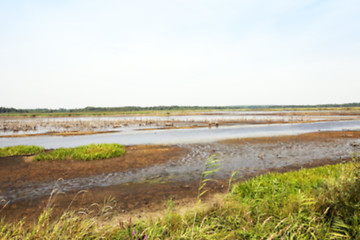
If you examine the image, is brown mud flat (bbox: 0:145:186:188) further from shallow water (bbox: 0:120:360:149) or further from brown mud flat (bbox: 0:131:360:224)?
shallow water (bbox: 0:120:360:149)

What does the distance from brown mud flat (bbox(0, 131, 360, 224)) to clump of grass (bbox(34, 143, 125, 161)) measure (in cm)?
81

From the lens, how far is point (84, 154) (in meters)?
15.2

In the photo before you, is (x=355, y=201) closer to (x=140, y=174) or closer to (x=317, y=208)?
(x=317, y=208)

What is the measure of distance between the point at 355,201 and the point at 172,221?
404cm

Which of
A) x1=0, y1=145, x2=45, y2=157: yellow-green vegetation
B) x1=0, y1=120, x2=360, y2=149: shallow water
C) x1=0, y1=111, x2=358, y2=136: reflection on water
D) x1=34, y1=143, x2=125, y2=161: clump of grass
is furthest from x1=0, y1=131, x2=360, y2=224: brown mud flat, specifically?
x1=0, y1=111, x2=358, y2=136: reflection on water

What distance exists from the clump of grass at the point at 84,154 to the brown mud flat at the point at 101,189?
814 millimetres

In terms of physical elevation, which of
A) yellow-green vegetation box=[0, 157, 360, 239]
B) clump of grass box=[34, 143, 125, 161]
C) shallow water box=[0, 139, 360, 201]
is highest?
yellow-green vegetation box=[0, 157, 360, 239]

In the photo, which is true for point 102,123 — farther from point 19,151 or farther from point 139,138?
point 19,151

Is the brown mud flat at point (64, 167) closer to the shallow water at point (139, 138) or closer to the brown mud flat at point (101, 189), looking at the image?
the brown mud flat at point (101, 189)

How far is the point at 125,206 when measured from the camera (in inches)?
300

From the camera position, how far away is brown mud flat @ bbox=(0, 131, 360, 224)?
24.1ft

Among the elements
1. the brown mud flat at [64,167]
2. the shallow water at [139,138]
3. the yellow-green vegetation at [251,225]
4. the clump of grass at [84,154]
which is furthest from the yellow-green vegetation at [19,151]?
the yellow-green vegetation at [251,225]

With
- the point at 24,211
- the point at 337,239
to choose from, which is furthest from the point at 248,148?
the point at 24,211

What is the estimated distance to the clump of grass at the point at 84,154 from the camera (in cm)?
1477
